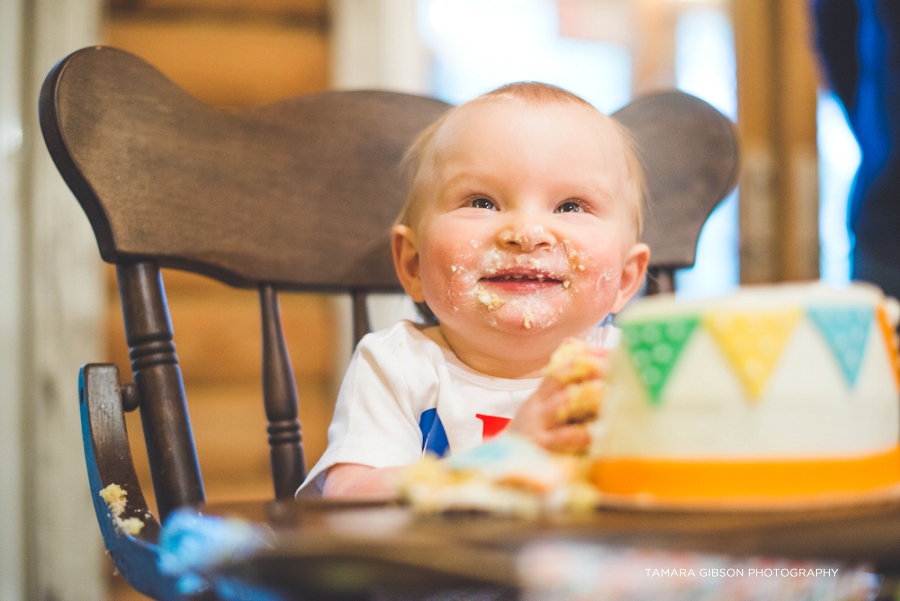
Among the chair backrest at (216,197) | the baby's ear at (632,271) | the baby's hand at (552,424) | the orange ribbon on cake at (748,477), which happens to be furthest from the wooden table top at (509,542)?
the baby's ear at (632,271)

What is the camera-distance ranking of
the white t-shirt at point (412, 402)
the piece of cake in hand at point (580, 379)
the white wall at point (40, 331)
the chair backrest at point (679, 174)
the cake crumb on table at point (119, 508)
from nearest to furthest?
the piece of cake in hand at point (580, 379), the cake crumb on table at point (119, 508), the white t-shirt at point (412, 402), the chair backrest at point (679, 174), the white wall at point (40, 331)

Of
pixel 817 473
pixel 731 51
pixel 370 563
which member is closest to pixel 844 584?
pixel 817 473

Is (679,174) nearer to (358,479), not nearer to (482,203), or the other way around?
(482,203)

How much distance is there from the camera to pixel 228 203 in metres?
0.93

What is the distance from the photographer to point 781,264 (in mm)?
2383

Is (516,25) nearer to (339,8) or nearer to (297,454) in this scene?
(339,8)

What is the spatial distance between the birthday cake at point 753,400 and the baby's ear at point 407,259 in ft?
1.80

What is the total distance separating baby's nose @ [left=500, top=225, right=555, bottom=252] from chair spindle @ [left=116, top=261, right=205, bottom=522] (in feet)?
1.27

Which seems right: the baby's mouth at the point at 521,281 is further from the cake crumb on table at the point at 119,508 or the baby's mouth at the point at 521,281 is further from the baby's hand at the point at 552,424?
the cake crumb on table at the point at 119,508

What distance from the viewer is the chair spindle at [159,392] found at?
0.78m

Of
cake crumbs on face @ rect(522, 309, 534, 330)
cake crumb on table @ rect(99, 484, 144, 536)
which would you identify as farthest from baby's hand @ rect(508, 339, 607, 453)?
cake crumb on table @ rect(99, 484, 144, 536)

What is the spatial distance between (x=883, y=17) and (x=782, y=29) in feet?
2.87

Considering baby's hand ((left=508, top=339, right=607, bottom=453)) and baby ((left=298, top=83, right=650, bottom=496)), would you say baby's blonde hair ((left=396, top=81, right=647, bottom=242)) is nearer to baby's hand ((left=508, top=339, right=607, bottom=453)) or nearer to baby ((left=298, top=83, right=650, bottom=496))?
baby ((left=298, top=83, right=650, bottom=496))

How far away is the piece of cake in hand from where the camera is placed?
0.51m
